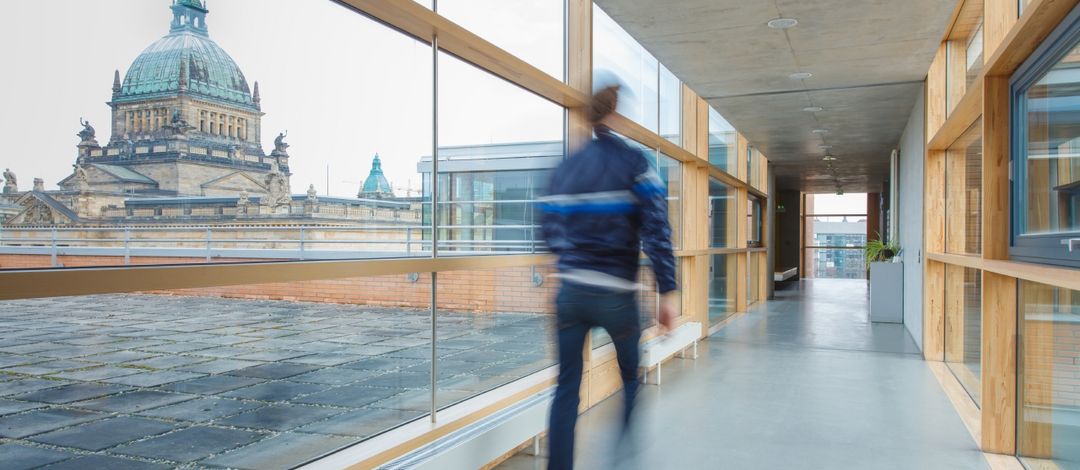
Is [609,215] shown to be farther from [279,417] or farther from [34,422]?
[34,422]

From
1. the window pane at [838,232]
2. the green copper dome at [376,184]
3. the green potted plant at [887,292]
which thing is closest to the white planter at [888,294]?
the green potted plant at [887,292]

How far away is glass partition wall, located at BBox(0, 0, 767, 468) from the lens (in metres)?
1.69

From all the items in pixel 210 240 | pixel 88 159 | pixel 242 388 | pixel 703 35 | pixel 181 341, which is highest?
pixel 703 35

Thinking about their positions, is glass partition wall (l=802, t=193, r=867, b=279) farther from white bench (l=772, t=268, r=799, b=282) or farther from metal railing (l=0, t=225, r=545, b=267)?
metal railing (l=0, t=225, r=545, b=267)

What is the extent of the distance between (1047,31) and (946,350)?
4798 millimetres

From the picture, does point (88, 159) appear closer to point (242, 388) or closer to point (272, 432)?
point (242, 388)

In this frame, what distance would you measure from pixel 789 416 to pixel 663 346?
1.19 m

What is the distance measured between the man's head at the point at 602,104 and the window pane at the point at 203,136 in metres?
0.76

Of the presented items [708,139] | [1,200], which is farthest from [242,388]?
[708,139]

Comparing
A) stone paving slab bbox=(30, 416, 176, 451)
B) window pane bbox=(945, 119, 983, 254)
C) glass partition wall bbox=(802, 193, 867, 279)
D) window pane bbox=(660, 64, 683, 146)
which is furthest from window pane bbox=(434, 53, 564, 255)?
glass partition wall bbox=(802, 193, 867, 279)

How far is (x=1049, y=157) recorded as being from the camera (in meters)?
3.04

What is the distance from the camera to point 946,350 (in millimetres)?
6949

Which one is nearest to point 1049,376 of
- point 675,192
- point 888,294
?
point 675,192

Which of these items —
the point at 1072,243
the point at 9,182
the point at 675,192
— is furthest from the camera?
the point at 675,192
